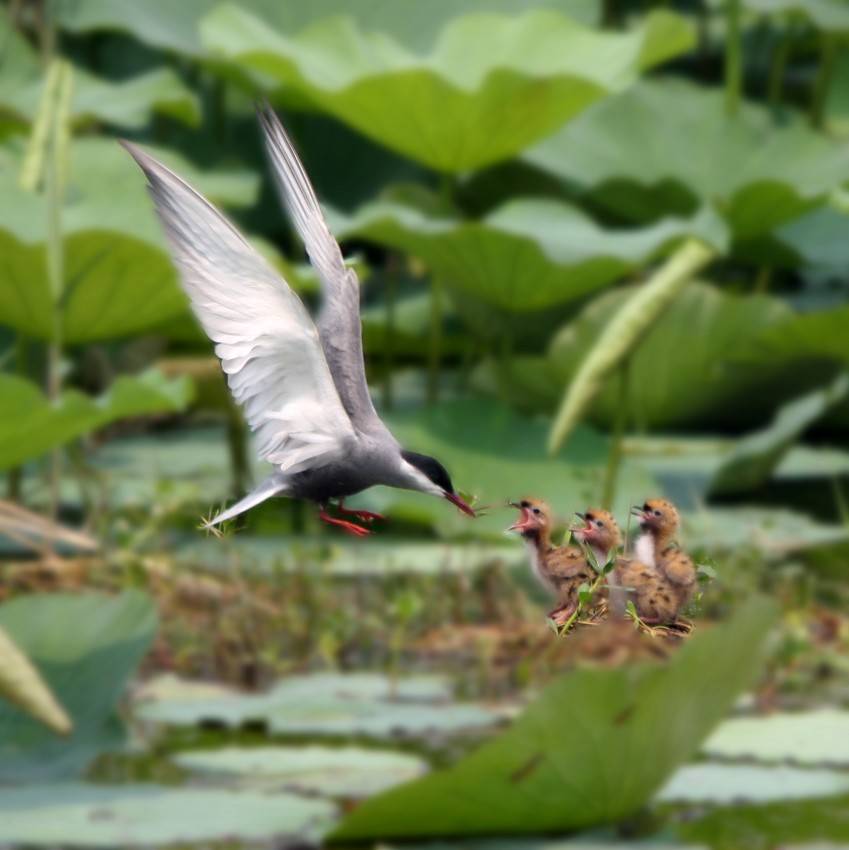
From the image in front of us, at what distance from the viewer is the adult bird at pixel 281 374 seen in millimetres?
428

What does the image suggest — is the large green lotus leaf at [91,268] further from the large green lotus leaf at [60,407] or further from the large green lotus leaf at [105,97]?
the large green lotus leaf at [105,97]

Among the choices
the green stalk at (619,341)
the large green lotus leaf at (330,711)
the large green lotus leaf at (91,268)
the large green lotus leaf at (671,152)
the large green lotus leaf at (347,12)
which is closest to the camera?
the green stalk at (619,341)

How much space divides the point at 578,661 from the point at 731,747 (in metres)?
0.48

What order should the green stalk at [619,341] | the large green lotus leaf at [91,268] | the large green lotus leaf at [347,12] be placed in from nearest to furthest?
the green stalk at [619,341]
the large green lotus leaf at [91,268]
the large green lotus leaf at [347,12]

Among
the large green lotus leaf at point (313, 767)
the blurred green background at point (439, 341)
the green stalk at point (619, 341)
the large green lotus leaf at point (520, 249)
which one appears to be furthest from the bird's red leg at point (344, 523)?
the large green lotus leaf at point (520, 249)

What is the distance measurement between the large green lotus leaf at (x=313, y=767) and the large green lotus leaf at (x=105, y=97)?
1.89 m

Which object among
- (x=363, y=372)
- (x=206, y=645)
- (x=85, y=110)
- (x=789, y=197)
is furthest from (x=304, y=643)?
(x=363, y=372)

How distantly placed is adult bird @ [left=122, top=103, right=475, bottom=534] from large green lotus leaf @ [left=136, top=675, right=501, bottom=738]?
223 centimetres

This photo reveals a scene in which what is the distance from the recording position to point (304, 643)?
3064 mm

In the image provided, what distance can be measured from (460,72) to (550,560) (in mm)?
4149

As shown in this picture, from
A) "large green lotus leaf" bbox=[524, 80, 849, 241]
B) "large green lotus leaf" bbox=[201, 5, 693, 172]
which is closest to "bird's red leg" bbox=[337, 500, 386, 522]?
"large green lotus leaf" bbox=[201, 5, 693, 172]

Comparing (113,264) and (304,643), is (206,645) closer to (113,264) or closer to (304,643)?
(304,643)

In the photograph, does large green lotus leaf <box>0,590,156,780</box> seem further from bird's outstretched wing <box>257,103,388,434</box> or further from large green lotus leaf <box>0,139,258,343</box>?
bird's outstretched wing <box>257,103,388,434</box>

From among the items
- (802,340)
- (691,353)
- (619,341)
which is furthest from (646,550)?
(691,353)
